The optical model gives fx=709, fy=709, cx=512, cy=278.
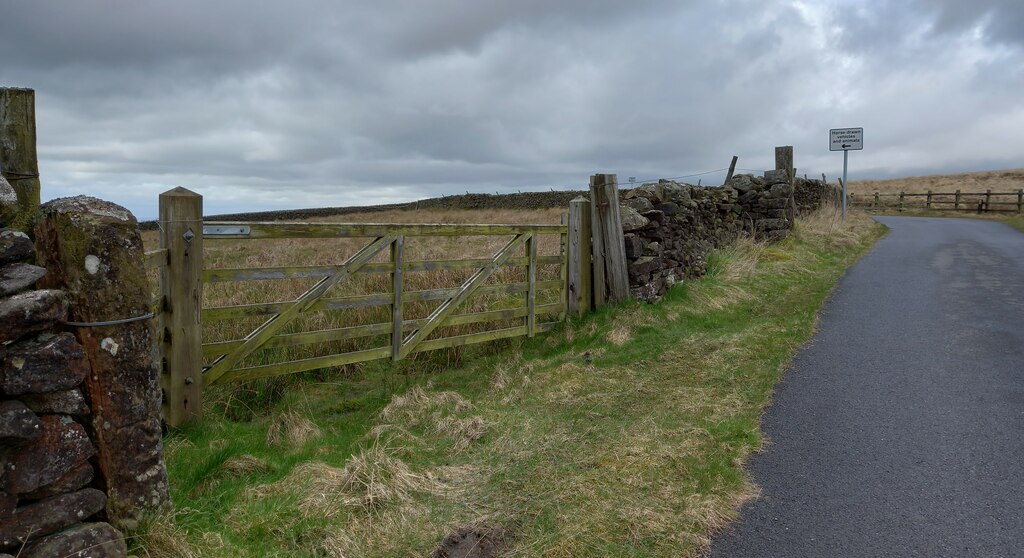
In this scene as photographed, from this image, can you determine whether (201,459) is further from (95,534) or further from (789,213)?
(789,213)

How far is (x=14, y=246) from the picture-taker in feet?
10.0

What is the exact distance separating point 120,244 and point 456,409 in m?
3.12

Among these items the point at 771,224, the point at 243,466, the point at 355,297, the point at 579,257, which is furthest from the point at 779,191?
the point at 243,466

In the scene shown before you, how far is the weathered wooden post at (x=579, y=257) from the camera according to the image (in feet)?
30.4

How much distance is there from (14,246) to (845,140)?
78.4 feet

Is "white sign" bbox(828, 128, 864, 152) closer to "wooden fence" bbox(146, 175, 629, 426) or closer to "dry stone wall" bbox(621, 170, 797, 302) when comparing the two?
"dry stone wall" bbox(621, 170, 797, 302)

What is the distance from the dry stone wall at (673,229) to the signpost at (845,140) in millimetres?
8896

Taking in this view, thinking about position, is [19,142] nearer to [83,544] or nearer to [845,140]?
[83,544]

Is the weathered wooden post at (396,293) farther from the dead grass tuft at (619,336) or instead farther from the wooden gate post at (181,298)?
the dead grass tuft at (619,336)

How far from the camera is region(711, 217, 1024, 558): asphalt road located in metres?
3.73

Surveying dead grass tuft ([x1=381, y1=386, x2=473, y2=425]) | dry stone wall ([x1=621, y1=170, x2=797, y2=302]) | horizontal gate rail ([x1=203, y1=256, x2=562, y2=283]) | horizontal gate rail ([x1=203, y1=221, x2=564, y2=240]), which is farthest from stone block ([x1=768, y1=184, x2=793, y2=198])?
dead grass tuft ([x1=381, y1=386, x2=473, y2=425])

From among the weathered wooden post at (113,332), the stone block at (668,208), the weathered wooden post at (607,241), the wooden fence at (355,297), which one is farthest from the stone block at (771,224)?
the weathered wooden post at (113,332)

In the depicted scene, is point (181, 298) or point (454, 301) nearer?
point (181, 298)

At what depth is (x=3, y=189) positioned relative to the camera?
124 inches
